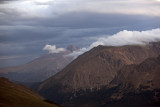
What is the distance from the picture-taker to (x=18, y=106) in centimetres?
19750

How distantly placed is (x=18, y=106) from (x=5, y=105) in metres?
11.0

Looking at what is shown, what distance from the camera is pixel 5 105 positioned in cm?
18825
